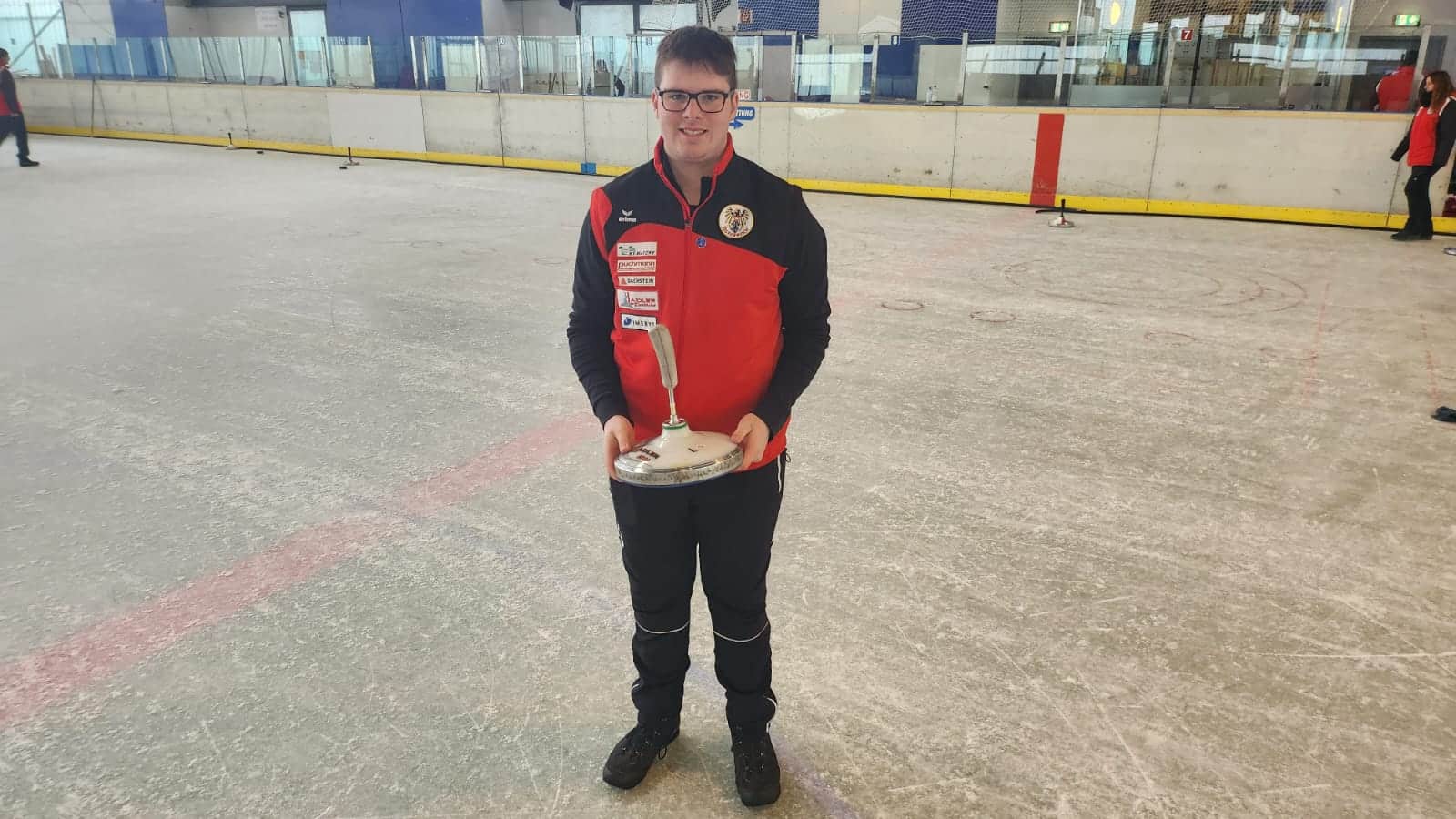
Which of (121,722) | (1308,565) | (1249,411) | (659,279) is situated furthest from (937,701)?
(1249,411)

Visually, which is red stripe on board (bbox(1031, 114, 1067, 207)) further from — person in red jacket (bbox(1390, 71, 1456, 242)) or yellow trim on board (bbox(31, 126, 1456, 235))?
person in red jacket (bbox(1390, 71, 1456, 242))

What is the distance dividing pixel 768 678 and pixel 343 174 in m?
15.0

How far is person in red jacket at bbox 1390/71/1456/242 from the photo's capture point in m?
9.37

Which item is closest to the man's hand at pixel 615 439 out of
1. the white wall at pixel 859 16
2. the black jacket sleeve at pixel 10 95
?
the white wall at pixel 859 16

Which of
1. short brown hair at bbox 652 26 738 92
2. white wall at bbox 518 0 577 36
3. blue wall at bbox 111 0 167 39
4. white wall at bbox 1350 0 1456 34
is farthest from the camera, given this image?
blue wall at bbox 111 0 167 39

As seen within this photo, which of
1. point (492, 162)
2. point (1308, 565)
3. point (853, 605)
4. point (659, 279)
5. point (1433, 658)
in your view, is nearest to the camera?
point (659, 279)

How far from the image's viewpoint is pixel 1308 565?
11.1 feet

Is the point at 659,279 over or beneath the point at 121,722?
over

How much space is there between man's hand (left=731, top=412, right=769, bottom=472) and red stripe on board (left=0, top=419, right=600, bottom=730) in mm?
2069

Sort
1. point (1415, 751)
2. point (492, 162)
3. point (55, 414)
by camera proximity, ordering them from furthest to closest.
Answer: point (492, 162) < point (55, 414) < point (1415, 751)

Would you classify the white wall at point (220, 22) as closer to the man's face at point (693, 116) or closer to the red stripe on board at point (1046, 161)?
the red stripe on board at point (1046, 161)

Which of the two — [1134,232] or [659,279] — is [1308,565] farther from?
[1134,232]

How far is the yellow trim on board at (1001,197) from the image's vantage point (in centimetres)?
1073

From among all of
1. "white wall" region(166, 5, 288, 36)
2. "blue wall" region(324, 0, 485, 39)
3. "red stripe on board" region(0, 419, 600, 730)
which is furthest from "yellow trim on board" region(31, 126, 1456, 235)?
"red stripe on board" region(0, 419, 600, 730)
